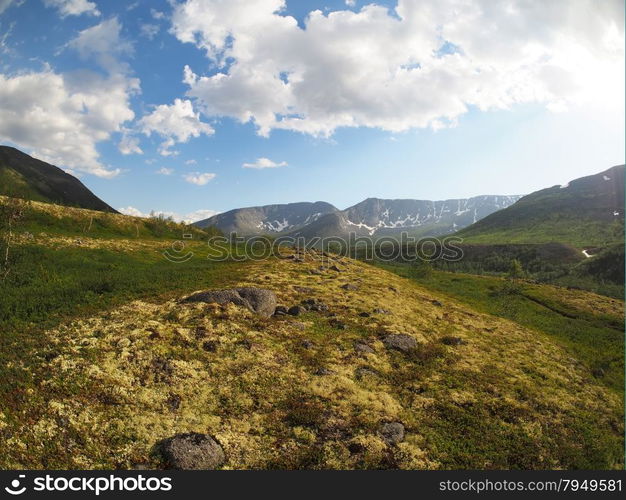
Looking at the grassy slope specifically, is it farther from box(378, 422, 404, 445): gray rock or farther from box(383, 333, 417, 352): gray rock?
box(383, 333, 417, 352): gray rock

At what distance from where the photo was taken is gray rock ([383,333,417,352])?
104 feet

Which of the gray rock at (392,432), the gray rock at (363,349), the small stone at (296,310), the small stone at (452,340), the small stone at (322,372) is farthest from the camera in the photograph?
the small stone at (296,310)

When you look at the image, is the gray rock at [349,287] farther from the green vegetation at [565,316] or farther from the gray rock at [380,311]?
the green vegetation at [565,316]

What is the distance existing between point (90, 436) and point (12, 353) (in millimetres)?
9368

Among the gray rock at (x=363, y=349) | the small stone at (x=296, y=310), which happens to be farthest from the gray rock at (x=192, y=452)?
the small stone at (x=296, y=310)

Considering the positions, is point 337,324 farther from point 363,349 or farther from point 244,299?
point 244,299

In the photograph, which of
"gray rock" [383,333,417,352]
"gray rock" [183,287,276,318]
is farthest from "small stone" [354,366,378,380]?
"gray rock" [183,287,276,318]

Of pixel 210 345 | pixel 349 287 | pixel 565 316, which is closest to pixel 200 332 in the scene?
pixel 210 345

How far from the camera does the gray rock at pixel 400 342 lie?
31688mm

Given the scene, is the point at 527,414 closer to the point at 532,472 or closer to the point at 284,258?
the point at 532,472

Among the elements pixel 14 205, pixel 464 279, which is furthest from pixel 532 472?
pixel 464 279

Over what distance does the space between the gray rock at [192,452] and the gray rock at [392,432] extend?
28.1ft

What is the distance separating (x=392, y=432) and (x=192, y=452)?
10.6m

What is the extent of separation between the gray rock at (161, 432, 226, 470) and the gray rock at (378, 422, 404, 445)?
8561mm
